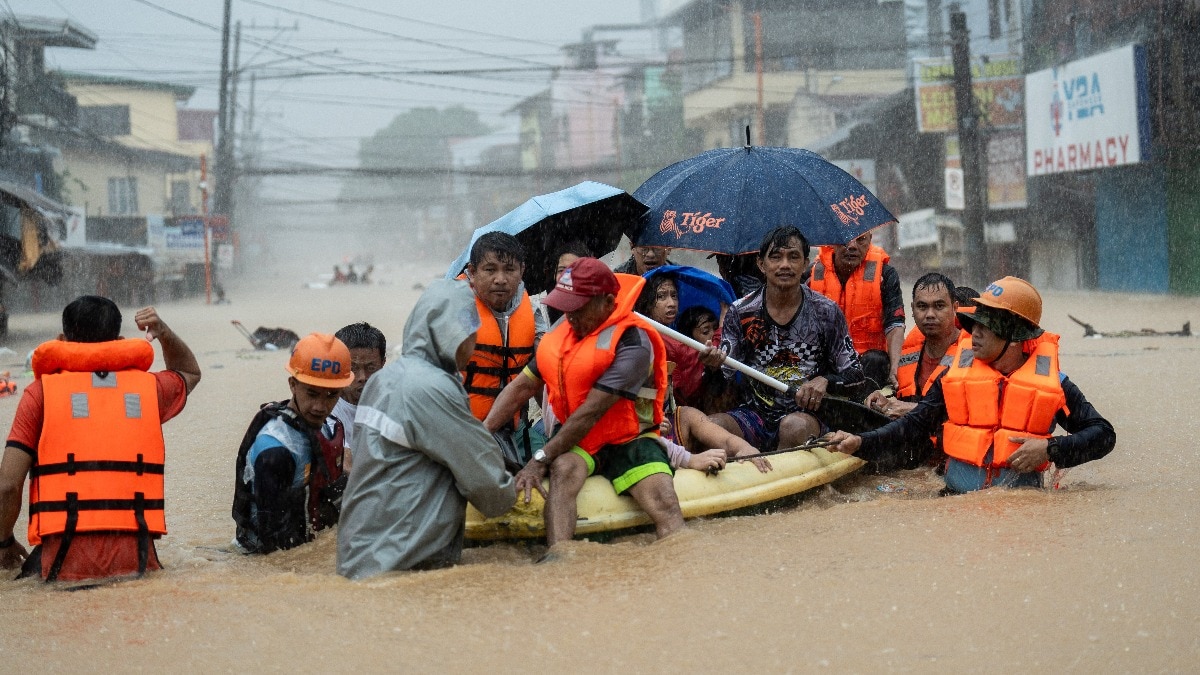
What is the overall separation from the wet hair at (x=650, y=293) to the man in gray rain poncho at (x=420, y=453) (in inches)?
70.5

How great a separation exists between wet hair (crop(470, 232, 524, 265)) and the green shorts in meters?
0.97

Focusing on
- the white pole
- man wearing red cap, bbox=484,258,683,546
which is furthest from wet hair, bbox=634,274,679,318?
man wearing red cap, bbox=484,258,683,546

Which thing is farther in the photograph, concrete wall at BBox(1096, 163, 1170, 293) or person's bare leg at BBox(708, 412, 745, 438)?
concrete wall at BBox(1096, 163, 1170, 293)

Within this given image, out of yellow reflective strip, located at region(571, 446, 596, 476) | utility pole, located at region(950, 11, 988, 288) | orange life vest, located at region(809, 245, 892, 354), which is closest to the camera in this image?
yellow reflective strip, located at region(571, 446, 596, 476)

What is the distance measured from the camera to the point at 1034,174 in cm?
2473

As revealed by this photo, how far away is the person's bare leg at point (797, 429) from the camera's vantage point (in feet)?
20.7

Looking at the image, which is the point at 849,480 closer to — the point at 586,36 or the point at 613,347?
Answer: the point at 613,347

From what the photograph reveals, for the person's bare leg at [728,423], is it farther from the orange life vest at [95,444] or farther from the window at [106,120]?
the window at [106,120]

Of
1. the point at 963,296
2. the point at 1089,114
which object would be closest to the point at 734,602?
the point at 963,296

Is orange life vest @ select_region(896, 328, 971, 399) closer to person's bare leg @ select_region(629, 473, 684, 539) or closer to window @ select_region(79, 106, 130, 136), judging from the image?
person's bare leg @ select_region(629, 473, 684, 539)

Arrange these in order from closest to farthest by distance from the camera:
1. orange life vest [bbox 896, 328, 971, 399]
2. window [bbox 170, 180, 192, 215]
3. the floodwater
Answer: the floodwater → orange life vest [bbox 896, 328, 971, 399] → window [bbox 170, 180, 192, 215]

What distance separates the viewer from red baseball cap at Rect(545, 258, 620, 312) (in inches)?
193

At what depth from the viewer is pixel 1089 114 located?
73.6 feet

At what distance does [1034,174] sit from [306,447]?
74.2 feet
